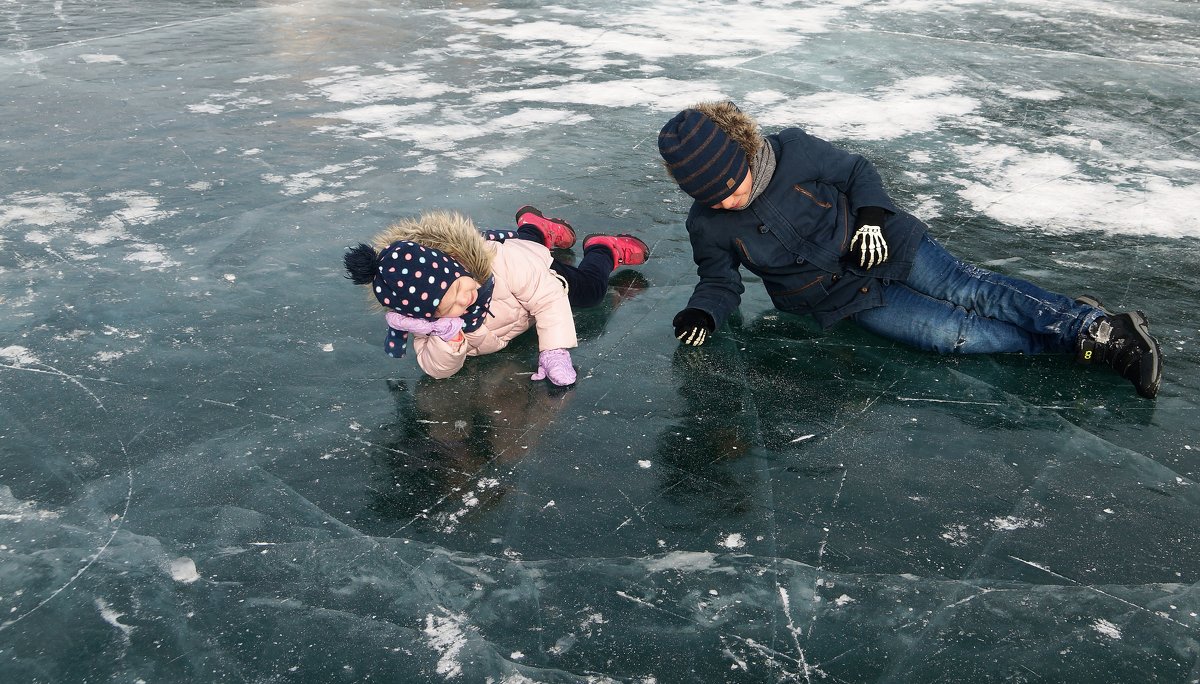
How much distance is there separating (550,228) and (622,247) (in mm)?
343

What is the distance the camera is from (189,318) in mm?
3756

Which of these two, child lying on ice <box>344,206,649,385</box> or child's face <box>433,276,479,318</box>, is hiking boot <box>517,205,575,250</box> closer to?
child lying on ice <box>344,206,649,385</box>

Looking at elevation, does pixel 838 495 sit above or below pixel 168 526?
above

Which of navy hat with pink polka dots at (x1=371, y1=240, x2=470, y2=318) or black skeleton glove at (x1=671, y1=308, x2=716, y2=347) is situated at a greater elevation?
navy hat with pink polka dots at (x1=371, y1=240, x2=470, y2=318)

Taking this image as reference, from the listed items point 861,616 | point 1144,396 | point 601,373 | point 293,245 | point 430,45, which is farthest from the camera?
point 430,45

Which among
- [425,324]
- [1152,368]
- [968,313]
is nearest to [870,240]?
[968,313]

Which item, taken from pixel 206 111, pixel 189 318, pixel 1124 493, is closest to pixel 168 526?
pixel 189 318

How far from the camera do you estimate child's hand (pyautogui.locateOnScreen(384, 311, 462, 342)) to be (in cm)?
314

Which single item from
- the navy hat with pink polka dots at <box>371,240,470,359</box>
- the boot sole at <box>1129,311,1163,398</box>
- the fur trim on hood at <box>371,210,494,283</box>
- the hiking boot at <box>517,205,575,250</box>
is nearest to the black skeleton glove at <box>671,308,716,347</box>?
the fur trim on hood at <box>371,210,494,283</box>

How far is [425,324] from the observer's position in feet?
10.3

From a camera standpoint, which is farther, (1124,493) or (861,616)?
(1124,493)

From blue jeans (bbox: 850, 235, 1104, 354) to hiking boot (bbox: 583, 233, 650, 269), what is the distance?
1004 mm

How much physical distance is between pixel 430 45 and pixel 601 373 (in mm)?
5526

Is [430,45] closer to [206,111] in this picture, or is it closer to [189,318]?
[206,111]
